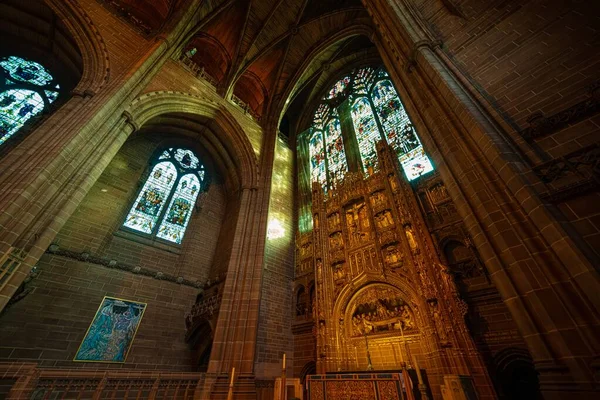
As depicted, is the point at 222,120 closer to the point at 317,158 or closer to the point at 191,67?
the point at 191,67

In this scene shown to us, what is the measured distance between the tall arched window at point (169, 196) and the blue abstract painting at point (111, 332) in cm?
276

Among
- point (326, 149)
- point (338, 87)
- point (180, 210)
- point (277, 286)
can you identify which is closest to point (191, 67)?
point (180, 210)

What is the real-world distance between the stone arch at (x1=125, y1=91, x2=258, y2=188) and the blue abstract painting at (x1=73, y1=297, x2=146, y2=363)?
577 centimetres

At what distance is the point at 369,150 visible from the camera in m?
10.3

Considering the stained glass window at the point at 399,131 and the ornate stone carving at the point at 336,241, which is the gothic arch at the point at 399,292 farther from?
the stained glass window at the point at 399,131

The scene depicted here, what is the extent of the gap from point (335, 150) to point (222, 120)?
5573 millimetres

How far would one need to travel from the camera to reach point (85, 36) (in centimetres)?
734

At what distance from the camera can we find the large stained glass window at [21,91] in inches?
312

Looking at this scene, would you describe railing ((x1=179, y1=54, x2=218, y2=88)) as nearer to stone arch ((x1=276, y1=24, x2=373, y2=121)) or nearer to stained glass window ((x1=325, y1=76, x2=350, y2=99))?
stone arch ((x1=276, y1=24, x2=373, y2=121))

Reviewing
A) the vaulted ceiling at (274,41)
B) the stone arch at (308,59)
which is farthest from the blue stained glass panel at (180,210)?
the stone arch at (308,59)

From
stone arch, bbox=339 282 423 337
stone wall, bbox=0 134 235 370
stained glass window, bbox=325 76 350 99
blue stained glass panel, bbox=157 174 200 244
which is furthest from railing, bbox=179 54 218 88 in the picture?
stone arch, bbox=339 282 423 337

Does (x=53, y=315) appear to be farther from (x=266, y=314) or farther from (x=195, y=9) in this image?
(x=195, y=9)

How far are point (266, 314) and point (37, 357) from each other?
5882mm

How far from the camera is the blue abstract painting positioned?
6.81m
